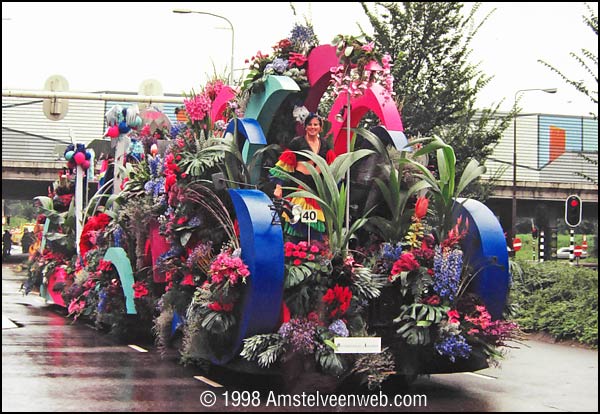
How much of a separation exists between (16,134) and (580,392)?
3655cm

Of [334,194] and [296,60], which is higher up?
[296,60]

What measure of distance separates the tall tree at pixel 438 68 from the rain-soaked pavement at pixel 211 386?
6816 millimetres

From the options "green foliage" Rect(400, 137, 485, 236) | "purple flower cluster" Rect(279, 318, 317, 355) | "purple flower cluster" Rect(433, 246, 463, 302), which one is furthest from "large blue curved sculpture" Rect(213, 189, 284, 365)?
"green foliage" Rect(400, 137, 485, 236)

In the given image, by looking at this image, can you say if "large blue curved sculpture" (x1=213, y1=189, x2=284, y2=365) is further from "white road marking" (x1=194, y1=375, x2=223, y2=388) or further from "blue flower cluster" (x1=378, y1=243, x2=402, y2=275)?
"blue flower cluster" (x1=378, y1=243, x2=402, y2=275)

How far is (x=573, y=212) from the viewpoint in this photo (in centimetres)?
1834

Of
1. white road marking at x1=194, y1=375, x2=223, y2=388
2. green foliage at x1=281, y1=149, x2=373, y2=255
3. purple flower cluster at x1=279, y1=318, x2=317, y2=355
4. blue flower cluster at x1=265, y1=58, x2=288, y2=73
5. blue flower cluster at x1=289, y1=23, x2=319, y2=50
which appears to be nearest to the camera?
purple flower cluster at x1=279, y1=318, x2=317, y2=355

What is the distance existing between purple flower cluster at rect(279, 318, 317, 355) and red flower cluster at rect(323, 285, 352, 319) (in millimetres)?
285

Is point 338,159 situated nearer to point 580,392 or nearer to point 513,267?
point 513,267

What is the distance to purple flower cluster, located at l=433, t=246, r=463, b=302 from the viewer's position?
10078mm

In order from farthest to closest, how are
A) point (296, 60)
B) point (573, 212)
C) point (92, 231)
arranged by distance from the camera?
point (573, 212), point (92, 231), point (296, 60)

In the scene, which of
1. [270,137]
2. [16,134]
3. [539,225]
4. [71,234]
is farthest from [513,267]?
[539,225]

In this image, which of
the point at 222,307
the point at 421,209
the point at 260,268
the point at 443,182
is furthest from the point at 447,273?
the point at 222,307

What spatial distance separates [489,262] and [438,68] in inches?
438

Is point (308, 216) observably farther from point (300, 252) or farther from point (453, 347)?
point (453, 347)
